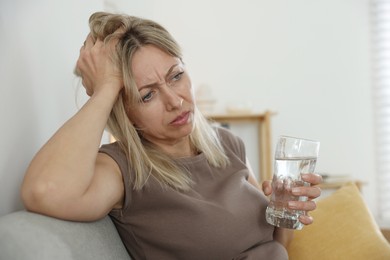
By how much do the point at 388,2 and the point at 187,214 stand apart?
340 cm

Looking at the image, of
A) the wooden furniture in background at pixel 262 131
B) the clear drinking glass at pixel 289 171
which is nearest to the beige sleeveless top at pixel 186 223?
the clear drinking glass at pixel 289 171

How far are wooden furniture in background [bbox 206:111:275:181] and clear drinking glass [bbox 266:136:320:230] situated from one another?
95.5 inches

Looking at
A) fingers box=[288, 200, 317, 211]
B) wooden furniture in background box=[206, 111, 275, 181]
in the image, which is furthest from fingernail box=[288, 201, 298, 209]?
wooden furniture in background box=[206, 111, 275, 181]

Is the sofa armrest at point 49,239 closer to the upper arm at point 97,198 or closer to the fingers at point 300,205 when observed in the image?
the upper arm at point 97,198

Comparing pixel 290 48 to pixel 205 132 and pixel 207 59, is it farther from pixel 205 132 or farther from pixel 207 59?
pixel 205 132

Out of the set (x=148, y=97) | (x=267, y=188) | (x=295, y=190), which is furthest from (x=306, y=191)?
(x=148, y=97)

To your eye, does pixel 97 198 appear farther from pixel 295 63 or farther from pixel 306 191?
pixel 295 63

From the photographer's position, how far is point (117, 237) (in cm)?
121

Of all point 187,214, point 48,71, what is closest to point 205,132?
point 187,214

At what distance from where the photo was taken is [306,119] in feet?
13.1

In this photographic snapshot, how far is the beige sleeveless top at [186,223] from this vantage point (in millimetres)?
1210

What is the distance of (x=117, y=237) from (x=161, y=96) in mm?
395

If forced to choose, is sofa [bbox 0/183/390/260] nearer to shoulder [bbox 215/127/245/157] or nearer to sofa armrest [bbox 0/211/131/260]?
sofa armrest [bbox 0/211/131/260]

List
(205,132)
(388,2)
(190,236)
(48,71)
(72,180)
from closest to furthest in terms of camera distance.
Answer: (72,180), (190,236), (48,71), (205,132), (388,2)
